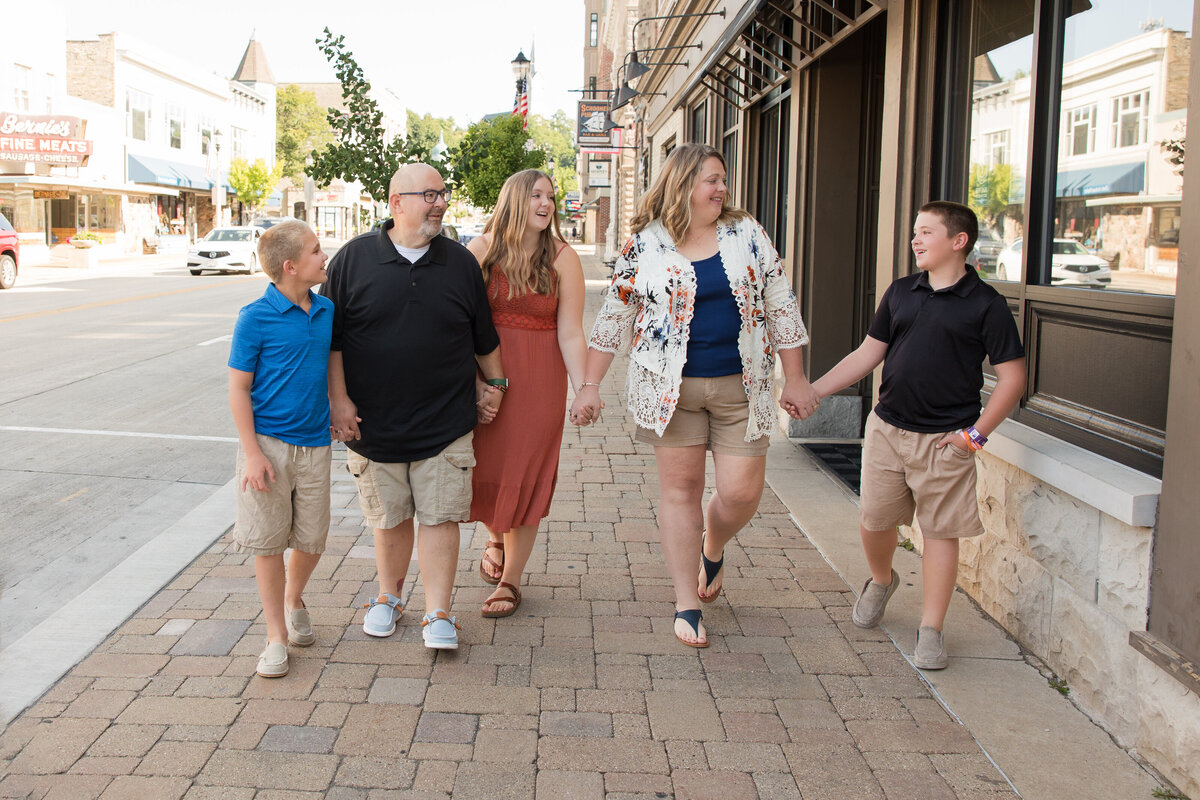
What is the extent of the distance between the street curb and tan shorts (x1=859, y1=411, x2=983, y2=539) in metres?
3.04

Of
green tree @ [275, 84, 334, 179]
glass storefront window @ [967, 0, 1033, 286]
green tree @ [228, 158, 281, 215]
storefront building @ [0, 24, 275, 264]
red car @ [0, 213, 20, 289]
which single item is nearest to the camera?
glass storefront window @ [967, 0, 1033, 286]

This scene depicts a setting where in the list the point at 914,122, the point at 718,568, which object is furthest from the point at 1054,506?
the point at 914,122

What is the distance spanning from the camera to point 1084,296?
4.06 m

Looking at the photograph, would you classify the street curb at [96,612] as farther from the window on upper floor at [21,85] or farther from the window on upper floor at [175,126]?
the window on upper floor at [175,126]

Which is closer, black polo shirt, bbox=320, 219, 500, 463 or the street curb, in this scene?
the street curb

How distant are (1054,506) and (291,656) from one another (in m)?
2.85

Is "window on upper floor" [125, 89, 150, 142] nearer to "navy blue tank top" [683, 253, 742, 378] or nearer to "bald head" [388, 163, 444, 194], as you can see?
"bald head" [388, 163, 444, 194]

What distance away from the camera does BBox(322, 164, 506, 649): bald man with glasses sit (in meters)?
3.97

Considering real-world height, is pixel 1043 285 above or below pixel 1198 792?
above

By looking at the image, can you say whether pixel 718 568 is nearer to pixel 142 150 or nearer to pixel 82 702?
Answer: pixel 82 702

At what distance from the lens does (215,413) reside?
9781mm

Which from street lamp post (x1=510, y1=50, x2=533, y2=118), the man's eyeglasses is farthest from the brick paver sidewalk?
street lamp post (x1=510, y1=50, x2=533, y2=118)

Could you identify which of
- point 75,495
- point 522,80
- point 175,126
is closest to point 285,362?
point 75,495

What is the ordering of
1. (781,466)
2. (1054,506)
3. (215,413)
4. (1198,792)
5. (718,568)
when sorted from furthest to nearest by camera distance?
(215,413) → (781,466) → (718,568) → (1054,506) → (1198,792)
